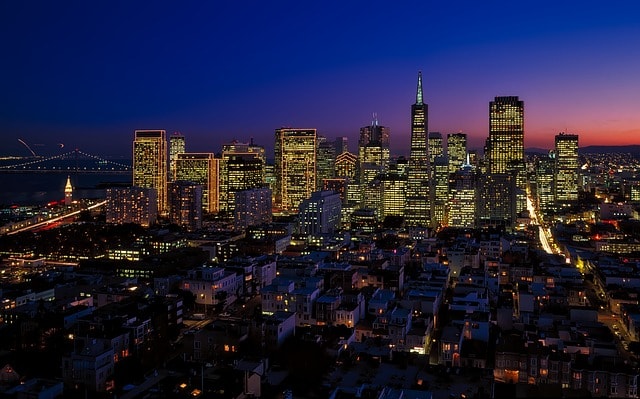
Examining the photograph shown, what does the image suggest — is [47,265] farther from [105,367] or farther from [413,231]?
[413,231]

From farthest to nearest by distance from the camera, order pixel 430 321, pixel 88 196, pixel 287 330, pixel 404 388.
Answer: pixel 88 196
pixel 430 321
pixel 287 330
pixel 404 388

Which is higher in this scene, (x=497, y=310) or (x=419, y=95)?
(x=419, y=95)

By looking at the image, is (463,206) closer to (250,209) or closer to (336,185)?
(336,185)

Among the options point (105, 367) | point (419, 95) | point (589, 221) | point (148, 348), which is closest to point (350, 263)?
point (148, 348)

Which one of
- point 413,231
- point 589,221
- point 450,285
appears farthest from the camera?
point 589,221

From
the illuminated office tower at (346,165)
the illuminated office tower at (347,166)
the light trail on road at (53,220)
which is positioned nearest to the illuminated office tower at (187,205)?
the light trail on road at (53,220)

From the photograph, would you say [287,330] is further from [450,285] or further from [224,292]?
[450,285]

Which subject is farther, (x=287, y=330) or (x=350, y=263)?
(x=350, y=263)

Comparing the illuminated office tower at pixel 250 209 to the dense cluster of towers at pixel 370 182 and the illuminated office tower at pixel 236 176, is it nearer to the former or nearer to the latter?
the dense cluster of towers at pixel 370 182
